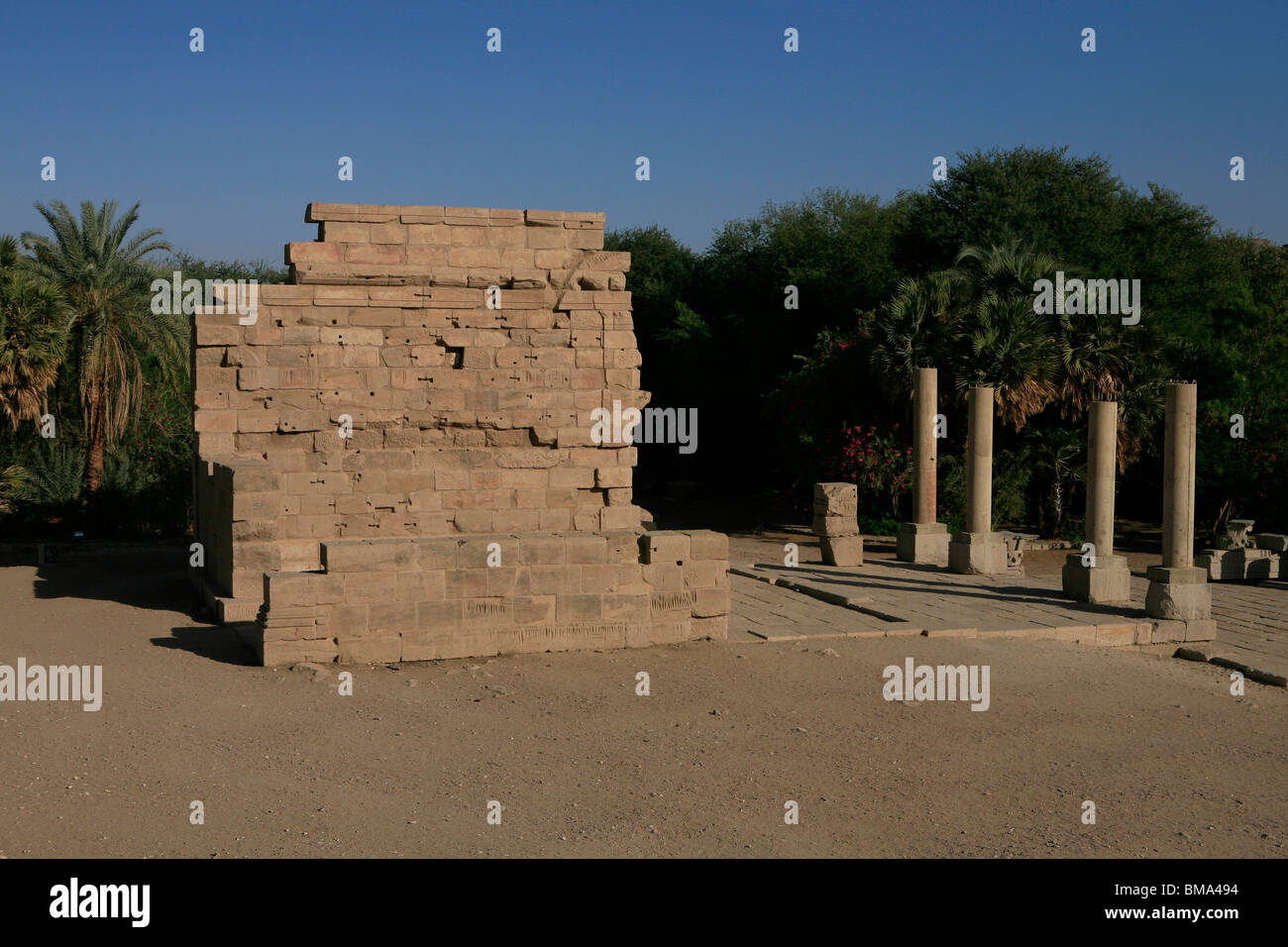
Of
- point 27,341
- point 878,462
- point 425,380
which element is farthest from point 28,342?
point 878,462

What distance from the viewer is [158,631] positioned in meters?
10.3

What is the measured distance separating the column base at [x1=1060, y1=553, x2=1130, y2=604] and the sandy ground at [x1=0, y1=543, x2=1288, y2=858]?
9.08 feet

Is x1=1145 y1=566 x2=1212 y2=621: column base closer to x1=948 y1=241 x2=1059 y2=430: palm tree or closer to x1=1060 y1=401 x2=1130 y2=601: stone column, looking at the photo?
x1=1060 y1=401 x2=1130 y2=601: stone column

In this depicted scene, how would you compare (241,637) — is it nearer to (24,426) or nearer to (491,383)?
(491,383)

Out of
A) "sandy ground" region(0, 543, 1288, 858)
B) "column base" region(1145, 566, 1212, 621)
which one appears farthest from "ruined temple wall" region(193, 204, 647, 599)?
"column base" region(1145, 566, 1212, 621)

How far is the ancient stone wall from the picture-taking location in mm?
11555

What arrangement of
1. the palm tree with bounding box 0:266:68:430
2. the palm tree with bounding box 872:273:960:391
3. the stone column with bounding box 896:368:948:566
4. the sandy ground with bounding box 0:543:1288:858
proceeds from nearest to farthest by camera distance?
the sandy ground with bounding box 0:543:1288:858
the palm tree with bounding box 0:266:68:430
the stone column with bounding box 896:368:948:566
the palm tree with bounding box 872:273:960:391

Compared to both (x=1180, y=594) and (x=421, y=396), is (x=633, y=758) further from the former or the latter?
(x=1180, y=594)

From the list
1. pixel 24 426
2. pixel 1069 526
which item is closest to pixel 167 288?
A: pixel 24 426

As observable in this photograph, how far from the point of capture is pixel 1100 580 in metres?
12.9

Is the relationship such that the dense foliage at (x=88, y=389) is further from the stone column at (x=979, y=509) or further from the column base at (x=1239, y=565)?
the column base at (x=1239, y=565)

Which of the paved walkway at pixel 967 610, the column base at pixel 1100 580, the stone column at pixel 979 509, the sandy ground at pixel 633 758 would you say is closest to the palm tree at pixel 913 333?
the stone column at pixel 979 509

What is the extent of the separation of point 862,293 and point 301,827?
20422mm

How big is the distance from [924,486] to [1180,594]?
5604 mm
